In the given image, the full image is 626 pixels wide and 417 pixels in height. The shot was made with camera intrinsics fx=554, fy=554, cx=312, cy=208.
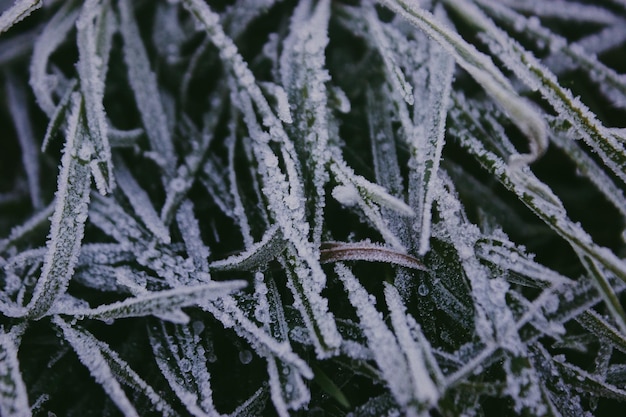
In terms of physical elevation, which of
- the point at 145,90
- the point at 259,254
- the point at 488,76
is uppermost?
the point at 145,90

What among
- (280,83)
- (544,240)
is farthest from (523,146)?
(280,83)

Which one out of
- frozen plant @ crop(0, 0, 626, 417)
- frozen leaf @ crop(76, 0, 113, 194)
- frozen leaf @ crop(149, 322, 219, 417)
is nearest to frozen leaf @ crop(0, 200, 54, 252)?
frozen plant @ crop(0, 0, 626, 417)

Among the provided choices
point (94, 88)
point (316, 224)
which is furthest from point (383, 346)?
point (94, 88)

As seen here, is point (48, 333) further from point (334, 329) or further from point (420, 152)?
point (420, 152)

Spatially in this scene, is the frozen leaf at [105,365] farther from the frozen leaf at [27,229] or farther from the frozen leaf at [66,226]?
the frozen leaf at [27,229]

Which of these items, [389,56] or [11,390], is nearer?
[11,390]

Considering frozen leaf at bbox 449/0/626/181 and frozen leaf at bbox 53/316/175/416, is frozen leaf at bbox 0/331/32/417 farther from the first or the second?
frozen leaf at bbox 449/0/626/181

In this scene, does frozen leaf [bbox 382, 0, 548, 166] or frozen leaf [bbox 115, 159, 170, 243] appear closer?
frozen leaf [bbox 382, 0, 548, 166]

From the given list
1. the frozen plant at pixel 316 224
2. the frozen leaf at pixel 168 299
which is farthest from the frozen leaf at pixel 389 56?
the frozen leaf at pixel 168 299

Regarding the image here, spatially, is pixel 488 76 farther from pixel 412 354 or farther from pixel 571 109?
pixel 412 354
